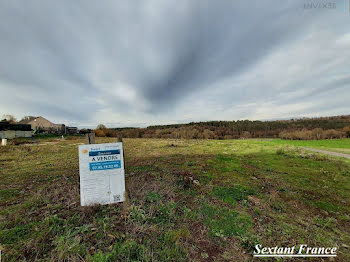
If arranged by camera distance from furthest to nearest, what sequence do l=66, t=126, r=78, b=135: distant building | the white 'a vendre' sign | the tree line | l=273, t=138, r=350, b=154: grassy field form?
l=66, t=126, r=78, b=135: distant building < the tree line < l=273, t=138, r=350, b=154: grassy field < the white 'a vendre' sign

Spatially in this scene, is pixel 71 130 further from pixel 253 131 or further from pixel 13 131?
pixel 253 131

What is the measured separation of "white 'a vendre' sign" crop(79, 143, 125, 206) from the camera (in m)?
2.80

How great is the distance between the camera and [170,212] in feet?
9.52

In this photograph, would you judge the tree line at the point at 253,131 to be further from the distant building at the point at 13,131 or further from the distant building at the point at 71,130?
the distant building at the point at 13,131

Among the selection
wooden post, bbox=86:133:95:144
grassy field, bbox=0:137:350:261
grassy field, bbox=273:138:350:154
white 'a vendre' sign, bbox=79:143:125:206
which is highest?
wooden post, bbox=86:133:95:144

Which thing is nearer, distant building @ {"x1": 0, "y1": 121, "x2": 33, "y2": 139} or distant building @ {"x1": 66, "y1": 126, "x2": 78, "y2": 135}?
distant building @ {"x1": 0, "y1": 121, "x2": 33, "y2": 139}

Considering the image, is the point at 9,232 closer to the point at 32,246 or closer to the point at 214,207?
the point at 32,246

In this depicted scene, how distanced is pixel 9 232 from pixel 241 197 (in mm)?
5328

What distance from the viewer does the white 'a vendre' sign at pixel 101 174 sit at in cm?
280

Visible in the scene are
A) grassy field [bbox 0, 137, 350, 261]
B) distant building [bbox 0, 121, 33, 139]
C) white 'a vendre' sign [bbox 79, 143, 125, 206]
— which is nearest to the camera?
grassy field [bbox 0, 137, 350, 261]

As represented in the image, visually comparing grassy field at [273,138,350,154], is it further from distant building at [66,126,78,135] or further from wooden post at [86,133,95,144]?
distant building at [66,126,78,135]

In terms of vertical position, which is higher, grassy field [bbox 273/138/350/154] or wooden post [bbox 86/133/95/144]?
wooden post [bbox 86/133/95/144]

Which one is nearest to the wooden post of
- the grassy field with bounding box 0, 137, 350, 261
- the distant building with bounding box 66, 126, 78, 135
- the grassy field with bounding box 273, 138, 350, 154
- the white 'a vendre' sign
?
the white 'a vendre' sign

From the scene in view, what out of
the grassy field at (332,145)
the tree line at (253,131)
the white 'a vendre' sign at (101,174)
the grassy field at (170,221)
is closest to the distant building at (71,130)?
the tree line at (253,131)
